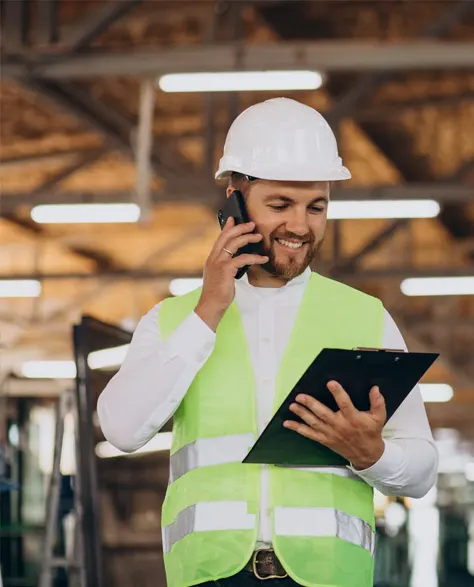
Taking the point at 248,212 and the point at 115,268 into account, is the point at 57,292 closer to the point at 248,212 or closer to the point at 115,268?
the point at 115,268

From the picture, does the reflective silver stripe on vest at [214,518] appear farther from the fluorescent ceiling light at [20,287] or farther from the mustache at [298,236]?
the fluorescent ceiling light at [20,287]

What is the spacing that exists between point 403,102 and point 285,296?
12406 millimetres

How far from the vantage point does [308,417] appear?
3.07 m

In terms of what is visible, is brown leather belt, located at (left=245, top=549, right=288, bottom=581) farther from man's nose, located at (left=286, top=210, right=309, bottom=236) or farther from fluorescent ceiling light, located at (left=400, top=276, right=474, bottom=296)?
fluorescent ceiling light, located at (left=400, top=276, right=474, bottom=296)

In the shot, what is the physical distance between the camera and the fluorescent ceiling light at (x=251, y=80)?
9.61m

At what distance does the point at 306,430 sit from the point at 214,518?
336 millimetres

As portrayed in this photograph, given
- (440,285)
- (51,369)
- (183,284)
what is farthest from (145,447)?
(51,369)

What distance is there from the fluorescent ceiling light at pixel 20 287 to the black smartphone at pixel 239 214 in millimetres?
14514

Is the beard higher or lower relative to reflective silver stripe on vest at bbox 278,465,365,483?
higher

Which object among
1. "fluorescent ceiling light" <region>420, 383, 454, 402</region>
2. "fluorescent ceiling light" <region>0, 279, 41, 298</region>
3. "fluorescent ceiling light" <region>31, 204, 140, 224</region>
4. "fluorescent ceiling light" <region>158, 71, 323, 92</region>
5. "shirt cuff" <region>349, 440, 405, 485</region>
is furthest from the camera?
"fluorescent ceiling light" <region>420, 383, 454, 402</region>

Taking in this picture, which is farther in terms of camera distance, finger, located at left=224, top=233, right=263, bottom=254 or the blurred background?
the blurred background

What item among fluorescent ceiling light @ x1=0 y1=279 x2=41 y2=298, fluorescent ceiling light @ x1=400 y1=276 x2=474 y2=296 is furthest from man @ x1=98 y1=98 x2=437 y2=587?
fluorescent ceiling light @ x1=0 y1=279 x2=41 y2=298

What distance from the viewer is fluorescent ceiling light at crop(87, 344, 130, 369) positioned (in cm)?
571

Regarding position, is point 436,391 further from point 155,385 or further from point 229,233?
point 155,385
